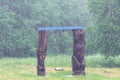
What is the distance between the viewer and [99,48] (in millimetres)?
24734

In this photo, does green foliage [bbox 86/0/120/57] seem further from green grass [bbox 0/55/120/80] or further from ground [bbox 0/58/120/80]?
ground [bbox 0/58/120/80]

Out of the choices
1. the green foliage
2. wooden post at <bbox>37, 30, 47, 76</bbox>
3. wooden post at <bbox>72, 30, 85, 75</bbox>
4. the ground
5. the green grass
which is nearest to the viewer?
the ground

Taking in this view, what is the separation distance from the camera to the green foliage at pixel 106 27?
23688 mm

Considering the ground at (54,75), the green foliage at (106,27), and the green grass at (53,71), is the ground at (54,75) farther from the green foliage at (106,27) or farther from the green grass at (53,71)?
the green foliage at (106,27)

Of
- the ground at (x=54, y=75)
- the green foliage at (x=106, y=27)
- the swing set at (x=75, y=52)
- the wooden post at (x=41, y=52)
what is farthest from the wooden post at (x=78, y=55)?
the green foliage at (x=106, y=27)

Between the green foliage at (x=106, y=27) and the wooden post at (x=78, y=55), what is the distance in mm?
8137

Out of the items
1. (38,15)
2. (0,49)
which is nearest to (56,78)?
(0,49)

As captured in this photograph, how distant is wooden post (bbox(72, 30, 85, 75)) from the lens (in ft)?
50.4

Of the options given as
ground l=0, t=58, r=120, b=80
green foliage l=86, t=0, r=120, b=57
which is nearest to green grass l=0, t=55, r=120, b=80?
ground l=0, t=58, r=120, b=80

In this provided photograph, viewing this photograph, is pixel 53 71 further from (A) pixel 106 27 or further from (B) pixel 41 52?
(A) pixel 106 27

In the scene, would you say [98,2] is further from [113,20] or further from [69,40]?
[69,40]

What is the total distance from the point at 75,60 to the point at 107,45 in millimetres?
9127

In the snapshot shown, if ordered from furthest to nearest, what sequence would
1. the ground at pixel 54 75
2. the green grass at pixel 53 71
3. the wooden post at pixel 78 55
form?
1. the wooden post at pixel 78 55
2. the green grass at pixel 53 71
3. the ground at pixel 54 75

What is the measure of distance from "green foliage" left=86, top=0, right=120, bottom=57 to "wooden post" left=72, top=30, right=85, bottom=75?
8137mm
